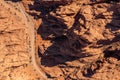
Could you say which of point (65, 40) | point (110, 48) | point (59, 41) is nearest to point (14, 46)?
point (59, 41)

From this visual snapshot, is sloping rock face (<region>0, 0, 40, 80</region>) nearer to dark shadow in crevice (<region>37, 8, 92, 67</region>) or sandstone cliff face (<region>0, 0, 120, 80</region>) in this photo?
sandstone cliff face (<region>0, 0, 120, 80</region>)

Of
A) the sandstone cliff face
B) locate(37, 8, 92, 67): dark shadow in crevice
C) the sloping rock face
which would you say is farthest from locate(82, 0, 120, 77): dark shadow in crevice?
the sloping rock face

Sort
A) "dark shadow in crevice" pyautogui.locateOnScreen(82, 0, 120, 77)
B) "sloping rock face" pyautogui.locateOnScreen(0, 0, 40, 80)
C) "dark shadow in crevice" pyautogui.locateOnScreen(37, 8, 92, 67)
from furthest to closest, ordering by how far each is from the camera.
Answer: "sloping rock face" pyautogui.locateOnScreen(0, 0, 40, 80), "dark shadow in crevice" pyautogui.locateOnScreen(37, 8, 92, 67), "dark shadow in crevice" pyautogui.locateOnScreen(82, 0, 120, 77)

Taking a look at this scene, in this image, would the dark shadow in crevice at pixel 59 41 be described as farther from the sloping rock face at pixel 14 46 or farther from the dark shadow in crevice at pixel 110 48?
the sloping rock face at pixel 14 46

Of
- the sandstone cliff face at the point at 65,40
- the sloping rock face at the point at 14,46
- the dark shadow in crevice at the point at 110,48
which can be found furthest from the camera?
the sloping rock face at the point at 14,46

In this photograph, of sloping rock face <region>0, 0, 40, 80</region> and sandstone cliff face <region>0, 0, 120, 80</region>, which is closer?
sandstone cliff face <region>0, 0, 120, 80</region>

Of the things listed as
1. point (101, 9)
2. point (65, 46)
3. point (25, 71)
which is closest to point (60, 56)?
point (65, 46)

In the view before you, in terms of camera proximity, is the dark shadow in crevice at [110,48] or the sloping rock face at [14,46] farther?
the sloping rock face at [14,46]

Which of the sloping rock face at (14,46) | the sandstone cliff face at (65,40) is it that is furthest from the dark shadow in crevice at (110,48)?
the sloping rock face at (14,46)
